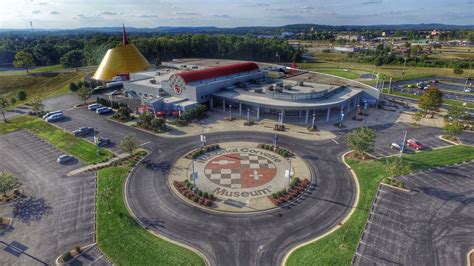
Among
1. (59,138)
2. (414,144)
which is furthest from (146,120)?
(414,144)

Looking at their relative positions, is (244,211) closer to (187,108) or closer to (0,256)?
(0,256)

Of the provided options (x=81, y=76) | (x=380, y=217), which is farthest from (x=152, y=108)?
(x=81, y=76)

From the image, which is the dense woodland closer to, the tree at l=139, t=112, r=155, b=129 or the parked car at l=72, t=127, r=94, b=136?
the parked car at l=72, t=127, r=94, b=136

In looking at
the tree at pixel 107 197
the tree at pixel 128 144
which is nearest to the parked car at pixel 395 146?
the tree at pixel 128 144

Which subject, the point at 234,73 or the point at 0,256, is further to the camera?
the point at 234,73

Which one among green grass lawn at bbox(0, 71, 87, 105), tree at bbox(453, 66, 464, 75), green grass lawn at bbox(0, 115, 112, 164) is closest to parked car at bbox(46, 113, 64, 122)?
green grass lawn at bbox(0, 115, 112, 164)
